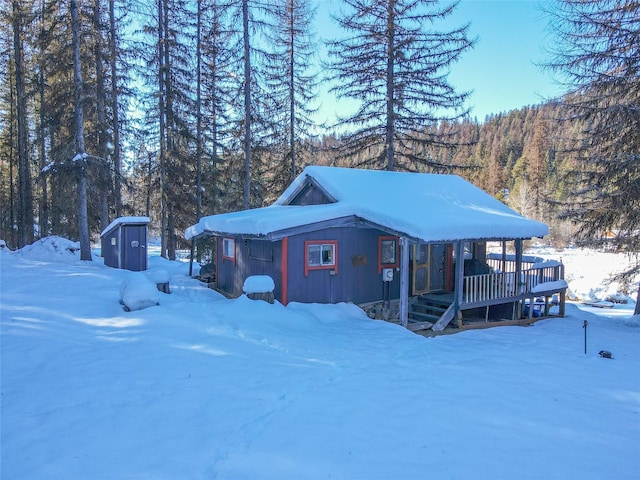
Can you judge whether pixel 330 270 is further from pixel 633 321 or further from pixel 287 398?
pixel 633 321

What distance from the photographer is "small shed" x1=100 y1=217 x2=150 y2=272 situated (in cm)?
1416

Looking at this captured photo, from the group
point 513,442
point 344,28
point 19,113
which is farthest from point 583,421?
point 19,113

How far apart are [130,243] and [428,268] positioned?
1049 centimetres

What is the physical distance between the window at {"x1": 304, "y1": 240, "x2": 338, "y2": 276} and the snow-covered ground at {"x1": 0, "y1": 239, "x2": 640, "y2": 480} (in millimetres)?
1654

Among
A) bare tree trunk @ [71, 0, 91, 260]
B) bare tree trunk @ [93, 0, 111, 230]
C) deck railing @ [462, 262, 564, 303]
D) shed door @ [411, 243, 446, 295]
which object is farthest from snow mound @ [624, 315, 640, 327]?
bare tree trunk @ [93, 0, 111, 230]

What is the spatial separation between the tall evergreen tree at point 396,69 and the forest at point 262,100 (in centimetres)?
5

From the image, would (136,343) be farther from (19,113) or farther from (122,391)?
(19,113)

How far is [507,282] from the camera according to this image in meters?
11.7

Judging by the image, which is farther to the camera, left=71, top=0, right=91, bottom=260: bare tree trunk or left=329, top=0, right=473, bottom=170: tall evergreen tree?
left=329, top=0, right=473, bottom=170: tall evergreen tree

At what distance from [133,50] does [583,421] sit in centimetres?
2193

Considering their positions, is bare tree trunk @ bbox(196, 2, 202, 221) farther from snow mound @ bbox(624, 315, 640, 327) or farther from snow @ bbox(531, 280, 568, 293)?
snow mound @ bbox(624, 315, 640, 327)

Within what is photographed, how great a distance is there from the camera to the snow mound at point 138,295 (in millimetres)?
7996

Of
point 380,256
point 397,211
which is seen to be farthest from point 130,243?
point 397,211

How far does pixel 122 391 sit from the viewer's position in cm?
476
